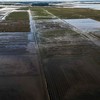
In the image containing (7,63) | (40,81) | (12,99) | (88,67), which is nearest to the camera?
(12,99)

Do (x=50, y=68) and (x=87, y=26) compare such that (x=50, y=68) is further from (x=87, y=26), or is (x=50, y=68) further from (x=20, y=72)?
(x=87, y=26)

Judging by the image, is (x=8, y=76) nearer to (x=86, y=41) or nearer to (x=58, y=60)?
(x=58, y=60)

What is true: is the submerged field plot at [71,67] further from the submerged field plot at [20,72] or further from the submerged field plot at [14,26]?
the submerged field plot at [14,26]

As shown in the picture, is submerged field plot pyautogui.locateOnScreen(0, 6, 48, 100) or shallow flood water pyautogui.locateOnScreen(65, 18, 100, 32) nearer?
submerged field plot pyautogui.locateOnScreen(0, 6, 48, 100)

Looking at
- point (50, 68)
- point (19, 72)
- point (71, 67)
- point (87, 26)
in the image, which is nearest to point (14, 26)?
point (87, 26)

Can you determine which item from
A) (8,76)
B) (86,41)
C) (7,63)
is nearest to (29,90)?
(8,76)

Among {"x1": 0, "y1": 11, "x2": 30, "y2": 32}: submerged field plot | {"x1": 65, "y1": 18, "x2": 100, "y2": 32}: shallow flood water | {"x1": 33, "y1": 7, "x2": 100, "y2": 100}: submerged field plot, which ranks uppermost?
{"x1": 33, "y1": 7, "x2": 100, "y2": 100}: submerged field plot

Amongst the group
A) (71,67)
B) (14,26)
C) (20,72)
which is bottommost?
(14,26)

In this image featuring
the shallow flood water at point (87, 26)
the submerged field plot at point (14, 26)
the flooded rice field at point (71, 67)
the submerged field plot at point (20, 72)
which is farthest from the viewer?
the shallow flood water at point (87, 26)

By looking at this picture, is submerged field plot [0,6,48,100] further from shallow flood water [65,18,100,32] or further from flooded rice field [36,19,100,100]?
shallow flood water [65,18,100,32]

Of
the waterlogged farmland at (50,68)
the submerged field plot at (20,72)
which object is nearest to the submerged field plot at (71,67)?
the waterlogged farmland at (50,68)

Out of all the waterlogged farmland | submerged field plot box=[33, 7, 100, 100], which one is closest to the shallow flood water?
the waterlogged farmland
